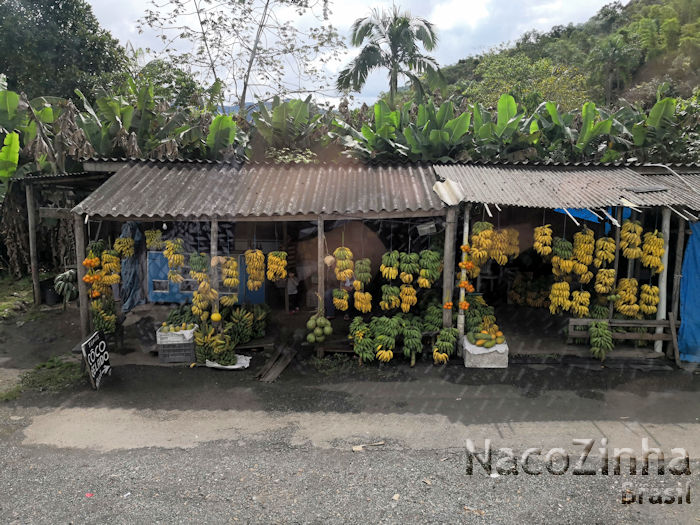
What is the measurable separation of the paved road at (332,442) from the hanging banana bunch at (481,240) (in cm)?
200

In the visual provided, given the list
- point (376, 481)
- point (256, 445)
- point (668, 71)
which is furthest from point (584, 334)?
point (668, 71)

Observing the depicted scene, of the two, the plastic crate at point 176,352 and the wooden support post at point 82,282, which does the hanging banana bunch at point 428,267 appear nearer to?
the plastic crate at point 176,352

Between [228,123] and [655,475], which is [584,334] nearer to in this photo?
[655,475]

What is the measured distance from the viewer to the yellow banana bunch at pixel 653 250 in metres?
8.13

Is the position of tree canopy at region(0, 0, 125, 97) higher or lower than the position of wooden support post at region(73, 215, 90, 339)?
higher

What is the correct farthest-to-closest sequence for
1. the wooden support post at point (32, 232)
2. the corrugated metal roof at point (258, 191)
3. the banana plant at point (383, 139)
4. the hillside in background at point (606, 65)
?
1. the hillside in background at point (606, 65)
2. the wooden support post at point (32, 232)
3. the banana plant at point (383, 139)
4. the corrugated metal roof at point (258, 191)

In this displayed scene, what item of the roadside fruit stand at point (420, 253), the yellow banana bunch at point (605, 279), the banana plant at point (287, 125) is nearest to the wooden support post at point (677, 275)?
the roadside fruit stand at point (420, 253)

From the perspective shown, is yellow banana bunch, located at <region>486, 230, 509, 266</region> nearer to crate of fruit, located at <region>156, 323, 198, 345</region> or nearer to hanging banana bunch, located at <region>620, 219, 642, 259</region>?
hanging banana bunch, located at <region>620, 219, 642, 259</region>

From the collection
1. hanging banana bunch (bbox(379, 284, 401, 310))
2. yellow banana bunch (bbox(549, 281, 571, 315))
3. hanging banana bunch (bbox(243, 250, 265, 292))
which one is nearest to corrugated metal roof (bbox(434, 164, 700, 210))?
yellow banana bunch (bbox(549, 281, 571, 315))

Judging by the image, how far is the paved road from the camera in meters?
4.62

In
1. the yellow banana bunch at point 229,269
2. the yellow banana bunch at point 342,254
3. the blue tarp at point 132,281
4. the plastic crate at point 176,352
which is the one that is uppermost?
the yellow banana bunch at point 342,254

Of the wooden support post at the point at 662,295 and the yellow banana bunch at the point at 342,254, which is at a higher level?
the yellow banana bunch at the point at 342,254

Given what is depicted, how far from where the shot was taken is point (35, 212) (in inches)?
470

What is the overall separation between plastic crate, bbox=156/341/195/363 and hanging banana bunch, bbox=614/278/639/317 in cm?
762
